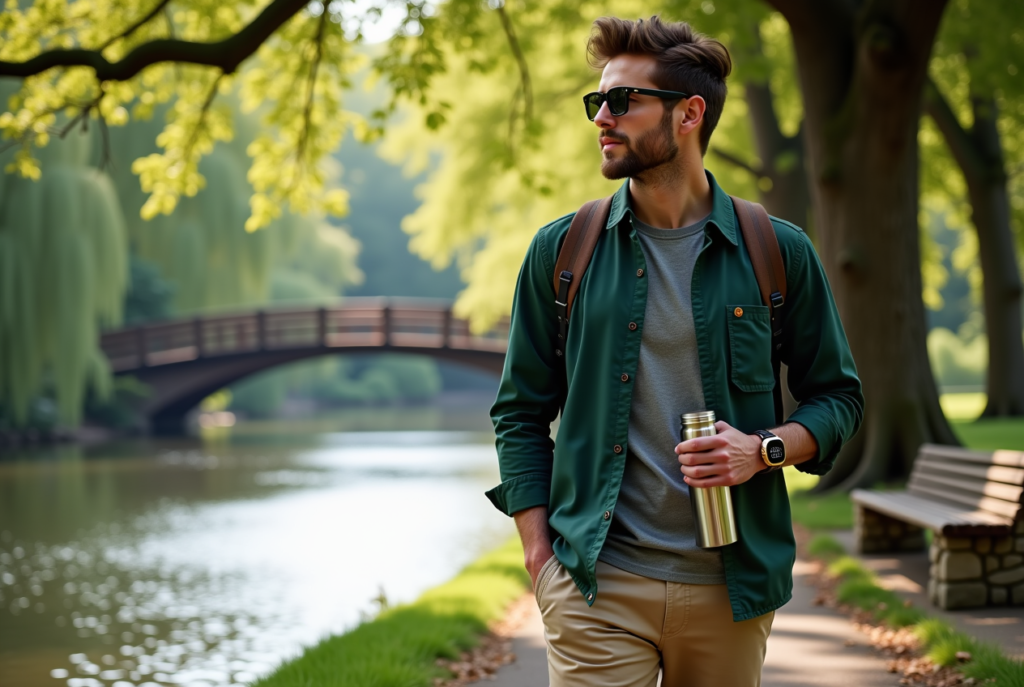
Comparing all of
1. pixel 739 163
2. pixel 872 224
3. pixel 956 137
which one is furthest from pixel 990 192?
pixel 872 224

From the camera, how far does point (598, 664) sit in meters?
2.13

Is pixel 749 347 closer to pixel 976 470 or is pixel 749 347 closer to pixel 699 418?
pixel 699 418

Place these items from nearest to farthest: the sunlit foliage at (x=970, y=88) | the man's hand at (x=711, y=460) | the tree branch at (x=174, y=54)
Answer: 1. the man's hand at (x=711, y=460)
2. the tree branch at (x=174, y=54)
3. the sunlit foliage at (x=970, y=88)

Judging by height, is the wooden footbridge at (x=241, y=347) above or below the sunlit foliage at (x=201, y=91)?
below

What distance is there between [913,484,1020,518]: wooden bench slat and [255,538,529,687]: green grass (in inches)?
98.3

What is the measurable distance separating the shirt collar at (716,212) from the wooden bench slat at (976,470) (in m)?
3.67

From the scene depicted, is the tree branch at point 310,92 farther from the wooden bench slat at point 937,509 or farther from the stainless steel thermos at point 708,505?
the stainless steel thermos at point 708,505

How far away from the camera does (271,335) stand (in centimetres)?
3186

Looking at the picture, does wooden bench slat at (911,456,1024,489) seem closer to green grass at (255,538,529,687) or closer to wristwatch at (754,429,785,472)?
green grass at (255,538,529,687)

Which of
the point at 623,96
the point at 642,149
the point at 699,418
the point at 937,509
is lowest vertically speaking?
the point at 937,509

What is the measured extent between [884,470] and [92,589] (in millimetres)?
6427

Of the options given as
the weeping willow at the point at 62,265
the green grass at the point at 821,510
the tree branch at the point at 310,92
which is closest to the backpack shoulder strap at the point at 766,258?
the green grass at the point at 821,510

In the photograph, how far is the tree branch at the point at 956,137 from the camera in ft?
51.3

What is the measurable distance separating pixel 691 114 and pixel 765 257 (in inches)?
12.5
